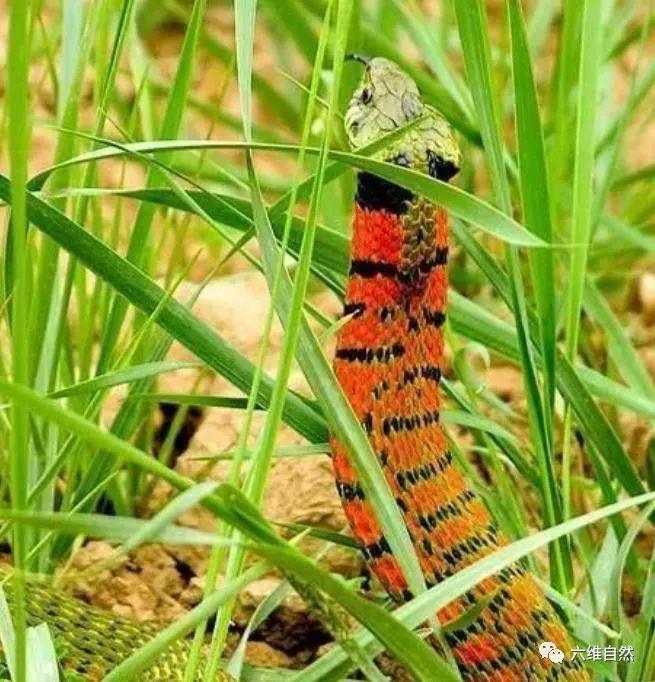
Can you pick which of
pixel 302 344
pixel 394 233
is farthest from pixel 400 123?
pixel 302 344

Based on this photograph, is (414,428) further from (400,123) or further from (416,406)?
(400,123)

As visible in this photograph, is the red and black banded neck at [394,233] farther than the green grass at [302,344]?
Yes

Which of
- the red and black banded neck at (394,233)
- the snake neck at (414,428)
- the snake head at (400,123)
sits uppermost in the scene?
the snake head at (400,123)

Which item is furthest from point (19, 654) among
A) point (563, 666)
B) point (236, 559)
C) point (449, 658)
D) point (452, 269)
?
point (452, 269)

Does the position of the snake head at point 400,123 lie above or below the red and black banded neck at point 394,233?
above

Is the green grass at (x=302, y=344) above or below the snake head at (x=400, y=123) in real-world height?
below

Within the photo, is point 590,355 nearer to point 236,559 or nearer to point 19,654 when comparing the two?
point 236,559
